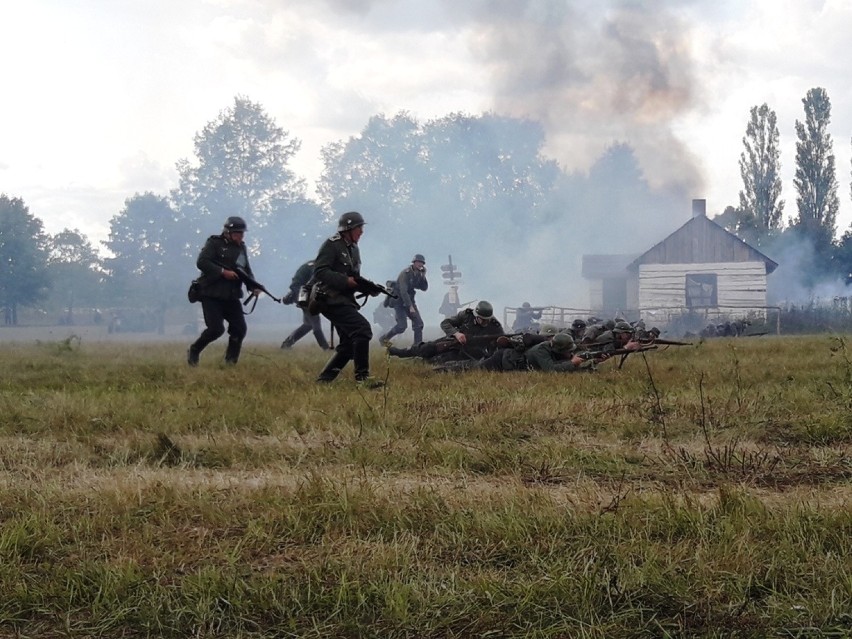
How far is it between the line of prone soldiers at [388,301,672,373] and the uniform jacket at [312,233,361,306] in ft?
4.37

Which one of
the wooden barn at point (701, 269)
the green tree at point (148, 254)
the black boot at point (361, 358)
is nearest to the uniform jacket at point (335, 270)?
the black boot at point (361, 358)

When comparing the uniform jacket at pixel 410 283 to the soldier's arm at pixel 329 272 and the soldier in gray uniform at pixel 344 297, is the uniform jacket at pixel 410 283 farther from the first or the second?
the soldier's arm at pixel 329 272

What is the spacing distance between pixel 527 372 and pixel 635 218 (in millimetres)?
57353

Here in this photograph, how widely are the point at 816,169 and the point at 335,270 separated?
51.1m

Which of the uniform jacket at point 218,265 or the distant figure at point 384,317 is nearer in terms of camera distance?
the uniform jacket at point 218,265

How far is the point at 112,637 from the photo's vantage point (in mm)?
2799

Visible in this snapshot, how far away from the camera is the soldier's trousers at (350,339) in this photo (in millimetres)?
9125

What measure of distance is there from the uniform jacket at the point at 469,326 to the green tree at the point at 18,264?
4048 cm

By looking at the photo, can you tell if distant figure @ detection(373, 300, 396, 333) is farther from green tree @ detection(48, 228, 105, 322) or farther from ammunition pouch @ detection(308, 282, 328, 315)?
green tree @ detection(48, 228, 105, 322)

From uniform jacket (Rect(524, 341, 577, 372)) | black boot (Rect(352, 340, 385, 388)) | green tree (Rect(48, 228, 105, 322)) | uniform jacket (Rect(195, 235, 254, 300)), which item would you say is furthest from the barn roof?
green tree (Rect(48, 228, 105, 322))

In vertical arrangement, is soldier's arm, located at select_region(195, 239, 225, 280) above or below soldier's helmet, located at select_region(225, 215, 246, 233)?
below

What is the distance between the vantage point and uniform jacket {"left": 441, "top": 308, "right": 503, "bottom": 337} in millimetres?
11227

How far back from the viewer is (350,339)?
918 centimetres

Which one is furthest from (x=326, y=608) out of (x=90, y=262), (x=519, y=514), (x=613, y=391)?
(x=90, y=262)
